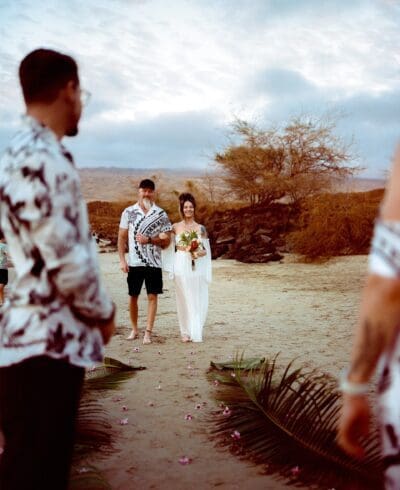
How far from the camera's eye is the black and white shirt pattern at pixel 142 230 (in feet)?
27.8

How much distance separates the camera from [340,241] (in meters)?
21.9

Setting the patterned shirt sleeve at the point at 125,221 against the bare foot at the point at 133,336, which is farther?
the bare foot at the point at 133,336

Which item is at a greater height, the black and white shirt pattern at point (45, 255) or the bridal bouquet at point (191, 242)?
the black and white shirt pattern at point (45, 255)

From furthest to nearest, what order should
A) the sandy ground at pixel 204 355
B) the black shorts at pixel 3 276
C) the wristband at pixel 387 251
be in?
the black shorts at pixel 3 276, the sandy ground at pixel 204 355, the wristband at pixel 387 251

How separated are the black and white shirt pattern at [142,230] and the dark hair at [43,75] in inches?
250

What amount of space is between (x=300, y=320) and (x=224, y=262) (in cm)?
1351

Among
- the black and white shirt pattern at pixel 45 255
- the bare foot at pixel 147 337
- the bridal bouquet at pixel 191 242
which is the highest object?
the black and white shirt pattern at pixel 45 255

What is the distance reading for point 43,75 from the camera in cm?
209

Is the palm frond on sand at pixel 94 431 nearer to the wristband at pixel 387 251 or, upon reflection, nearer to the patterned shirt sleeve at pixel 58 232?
the patterned shirt sleeve at pixel 58 232

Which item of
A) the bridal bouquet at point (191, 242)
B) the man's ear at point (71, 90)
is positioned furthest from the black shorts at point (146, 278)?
the man's ear at point (71, 90)

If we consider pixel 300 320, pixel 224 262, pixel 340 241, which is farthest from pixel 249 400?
pixel 224 262

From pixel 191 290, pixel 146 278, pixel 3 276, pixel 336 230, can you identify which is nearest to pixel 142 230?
pixel 146 278

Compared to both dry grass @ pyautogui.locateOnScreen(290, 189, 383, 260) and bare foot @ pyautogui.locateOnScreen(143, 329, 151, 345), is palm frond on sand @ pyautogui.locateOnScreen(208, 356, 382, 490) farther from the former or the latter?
dry grass @ pyautogui.locateOnScreen(290, 189, 383, 260)

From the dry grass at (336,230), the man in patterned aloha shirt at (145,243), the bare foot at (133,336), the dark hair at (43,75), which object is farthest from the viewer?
the dry grass at (336,230)
